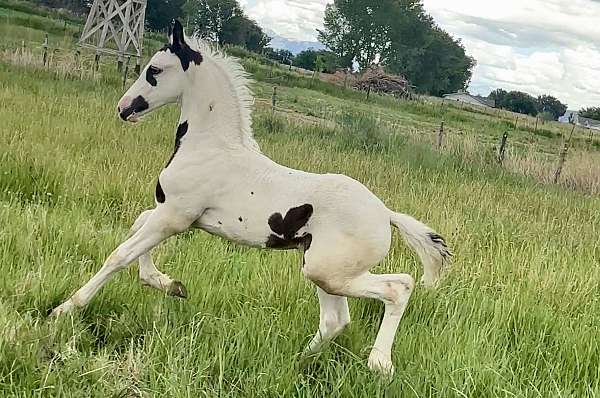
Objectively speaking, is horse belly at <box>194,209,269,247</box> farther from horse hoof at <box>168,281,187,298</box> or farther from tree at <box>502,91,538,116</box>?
tree at <box>502,91,538,116</box>

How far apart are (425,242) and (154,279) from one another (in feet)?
4.70

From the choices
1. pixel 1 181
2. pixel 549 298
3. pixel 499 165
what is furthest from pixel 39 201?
pixel 499 165

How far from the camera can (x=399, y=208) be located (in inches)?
251

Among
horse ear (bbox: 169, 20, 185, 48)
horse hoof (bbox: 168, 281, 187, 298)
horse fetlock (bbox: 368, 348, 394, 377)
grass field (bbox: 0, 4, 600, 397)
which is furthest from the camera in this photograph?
horse hoof (bbox: 168, 281, 187, 298)

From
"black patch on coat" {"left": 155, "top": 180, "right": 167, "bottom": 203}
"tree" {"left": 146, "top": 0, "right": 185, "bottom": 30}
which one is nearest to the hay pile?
→ "tree" {"left": 146, "top": 0, "right": 185, "bottom": 30}

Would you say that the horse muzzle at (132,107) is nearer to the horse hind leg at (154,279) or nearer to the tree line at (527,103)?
the horse hind leg at (154,279)

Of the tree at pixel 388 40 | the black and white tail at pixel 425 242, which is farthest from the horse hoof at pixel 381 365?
the tree at pixel 388 40

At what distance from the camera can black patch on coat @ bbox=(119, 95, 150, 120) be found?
332cm

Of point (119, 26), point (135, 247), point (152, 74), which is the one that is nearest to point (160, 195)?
point (135, 247)

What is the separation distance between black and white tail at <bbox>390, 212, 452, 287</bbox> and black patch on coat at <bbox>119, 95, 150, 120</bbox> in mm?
1415

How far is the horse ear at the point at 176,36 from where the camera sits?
327 cm

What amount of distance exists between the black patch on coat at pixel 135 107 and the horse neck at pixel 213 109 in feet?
0.72

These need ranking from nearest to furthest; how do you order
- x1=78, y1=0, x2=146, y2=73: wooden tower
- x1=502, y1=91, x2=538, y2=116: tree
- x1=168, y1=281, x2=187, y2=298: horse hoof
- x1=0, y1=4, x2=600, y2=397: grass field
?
x1=0, y1=4, x2=600, y2=397: grass field
x1=168, y1=281, x2=187, y2=298: horse hoof
x1=78, y1=0, x2=146, y2=73: wooden tower
x1=502, y1=91, x2=538, y2=116: tree

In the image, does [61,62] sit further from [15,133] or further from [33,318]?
[33,318]
